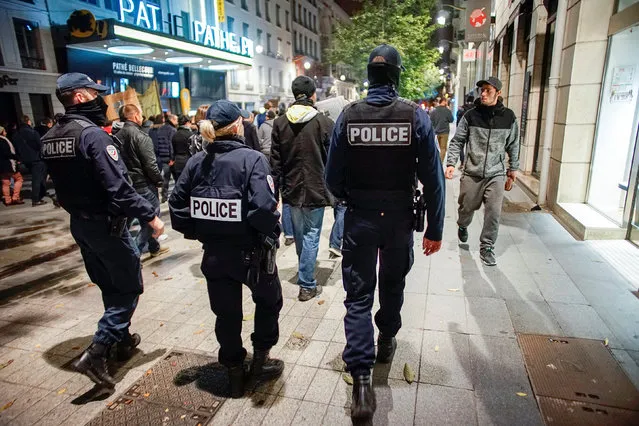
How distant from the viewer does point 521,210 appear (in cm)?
727

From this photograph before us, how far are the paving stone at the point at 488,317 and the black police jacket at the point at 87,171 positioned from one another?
2.90 meters

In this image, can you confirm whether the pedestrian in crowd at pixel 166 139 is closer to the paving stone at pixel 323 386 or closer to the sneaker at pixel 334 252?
the sneaker at pixel 334 252

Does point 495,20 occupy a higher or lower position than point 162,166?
higher

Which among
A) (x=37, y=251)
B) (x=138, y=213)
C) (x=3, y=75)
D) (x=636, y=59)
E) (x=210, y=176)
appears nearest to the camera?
(x=210, y=176)

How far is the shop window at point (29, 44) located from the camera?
48.5ft

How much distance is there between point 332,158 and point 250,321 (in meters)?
1.99

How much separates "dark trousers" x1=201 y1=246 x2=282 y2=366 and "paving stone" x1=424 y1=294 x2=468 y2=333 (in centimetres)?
150

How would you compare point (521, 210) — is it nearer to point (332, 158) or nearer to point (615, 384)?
point (615, 384)

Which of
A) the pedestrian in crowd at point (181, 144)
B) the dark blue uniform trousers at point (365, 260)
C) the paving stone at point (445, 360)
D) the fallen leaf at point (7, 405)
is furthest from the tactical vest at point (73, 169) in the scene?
the pedestrian in crowd at point (181, 144)

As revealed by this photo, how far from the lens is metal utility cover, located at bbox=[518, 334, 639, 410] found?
266 cm

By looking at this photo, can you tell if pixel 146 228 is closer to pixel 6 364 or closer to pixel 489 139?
pixel 6 364

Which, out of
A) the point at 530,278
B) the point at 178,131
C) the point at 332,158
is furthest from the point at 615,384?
the point at 178,131

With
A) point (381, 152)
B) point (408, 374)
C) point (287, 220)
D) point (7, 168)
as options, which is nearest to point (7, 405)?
point (408, 374)

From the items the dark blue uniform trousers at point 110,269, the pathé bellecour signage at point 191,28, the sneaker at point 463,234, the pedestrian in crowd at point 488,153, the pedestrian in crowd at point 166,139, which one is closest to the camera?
the dark blue uniform trousers at point 110,269
